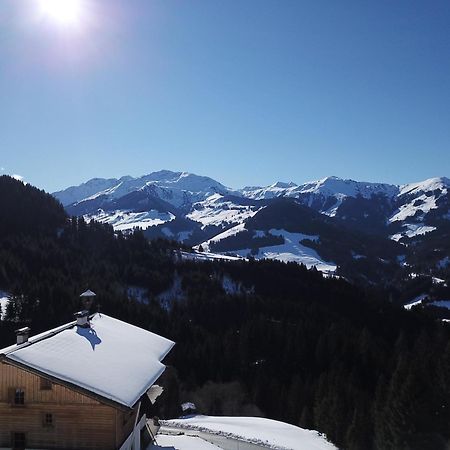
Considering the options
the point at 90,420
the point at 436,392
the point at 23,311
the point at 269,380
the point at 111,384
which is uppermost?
the point at 111,384

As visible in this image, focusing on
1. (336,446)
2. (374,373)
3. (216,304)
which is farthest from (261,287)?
(336,446)

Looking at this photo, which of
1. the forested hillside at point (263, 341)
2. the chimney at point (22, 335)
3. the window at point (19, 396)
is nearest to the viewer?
the window at point (19, 396)

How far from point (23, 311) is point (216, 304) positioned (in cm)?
6127

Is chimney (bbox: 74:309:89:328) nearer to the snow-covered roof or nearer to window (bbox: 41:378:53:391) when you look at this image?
the snow-covered roof

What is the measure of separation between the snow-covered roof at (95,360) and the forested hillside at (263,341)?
25212 mm

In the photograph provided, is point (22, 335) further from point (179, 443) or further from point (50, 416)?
point (179, 443)

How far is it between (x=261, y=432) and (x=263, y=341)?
78.1 m

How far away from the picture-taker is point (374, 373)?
91.9m

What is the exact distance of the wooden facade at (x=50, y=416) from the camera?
88.1 ft

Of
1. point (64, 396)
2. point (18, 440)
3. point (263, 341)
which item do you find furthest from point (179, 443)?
point (263, 341)

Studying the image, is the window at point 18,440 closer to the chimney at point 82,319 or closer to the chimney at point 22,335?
the chimney at point 22,335

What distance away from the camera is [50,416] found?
2733cm

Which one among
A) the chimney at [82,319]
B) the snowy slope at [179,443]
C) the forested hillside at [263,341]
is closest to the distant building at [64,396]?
the chimney at [82,319]

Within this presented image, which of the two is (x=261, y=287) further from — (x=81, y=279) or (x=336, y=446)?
(x=336, y=446)
